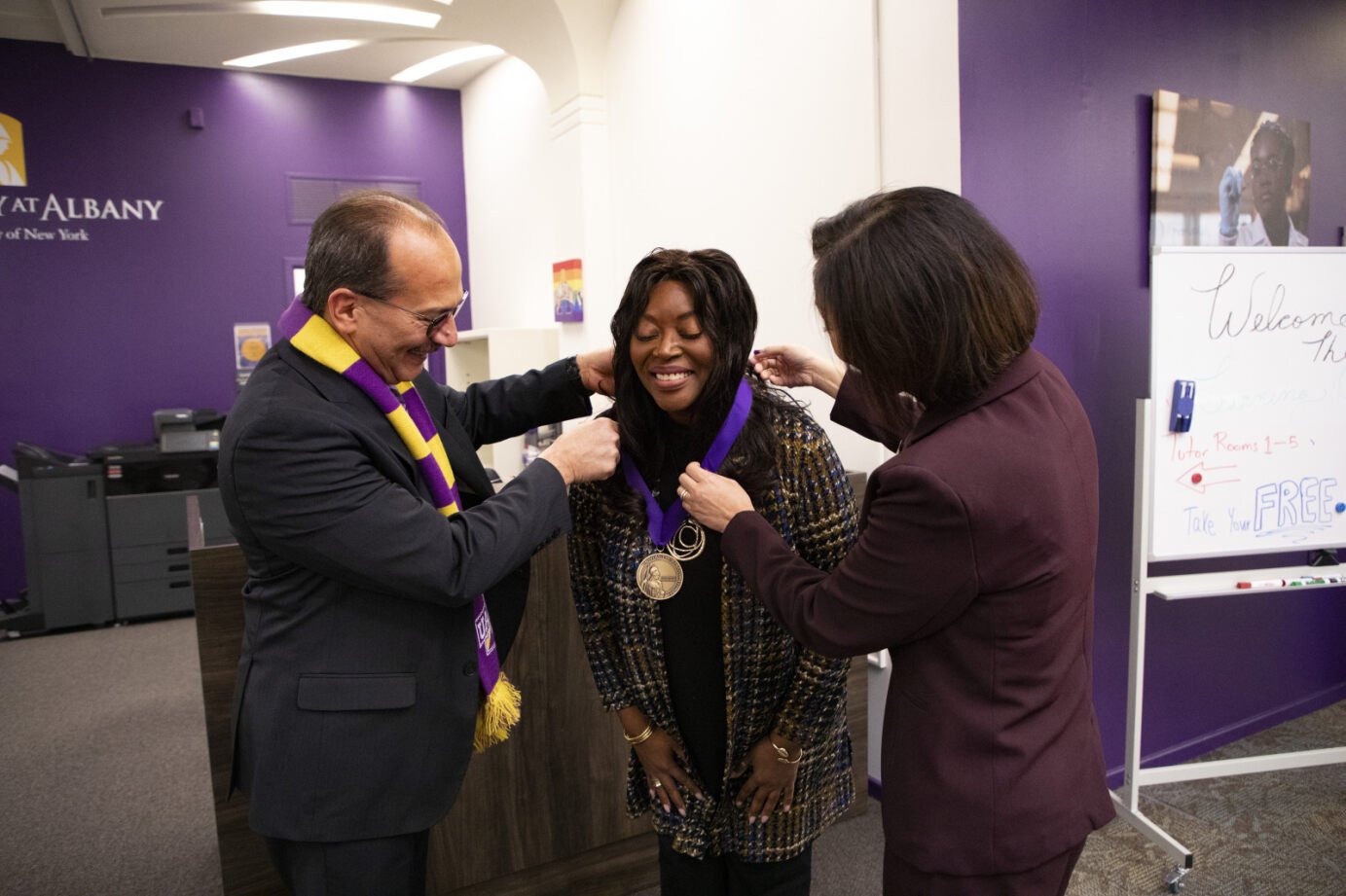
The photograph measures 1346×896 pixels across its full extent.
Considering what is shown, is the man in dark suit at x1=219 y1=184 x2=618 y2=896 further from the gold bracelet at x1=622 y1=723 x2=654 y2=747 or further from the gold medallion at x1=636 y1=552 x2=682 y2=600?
the gold bracelet at x1=622 y1=723 x2=654 y2=747

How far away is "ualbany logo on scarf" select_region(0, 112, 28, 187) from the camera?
5547 mm

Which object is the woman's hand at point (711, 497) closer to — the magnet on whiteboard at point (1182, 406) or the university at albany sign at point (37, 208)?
the magnet on whiteboard at point (1182, 406)

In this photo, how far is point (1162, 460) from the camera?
2516 mm

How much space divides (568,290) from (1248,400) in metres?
3.13

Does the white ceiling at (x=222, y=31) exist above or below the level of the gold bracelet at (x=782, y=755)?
above

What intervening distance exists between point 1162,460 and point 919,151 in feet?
3.72

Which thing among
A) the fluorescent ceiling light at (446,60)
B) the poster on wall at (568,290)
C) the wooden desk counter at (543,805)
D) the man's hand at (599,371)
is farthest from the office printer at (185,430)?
the man's hand at (599,371)

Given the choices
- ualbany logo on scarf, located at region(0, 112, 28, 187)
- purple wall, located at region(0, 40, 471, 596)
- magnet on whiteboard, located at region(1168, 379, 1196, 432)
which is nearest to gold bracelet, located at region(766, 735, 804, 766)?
magnet on whiteboard, located at region(1168, 379, 1196, 432)

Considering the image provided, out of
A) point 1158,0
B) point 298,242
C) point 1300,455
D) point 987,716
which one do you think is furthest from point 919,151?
point 298,242

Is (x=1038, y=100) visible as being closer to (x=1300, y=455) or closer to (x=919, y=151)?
(x=919, y=151)

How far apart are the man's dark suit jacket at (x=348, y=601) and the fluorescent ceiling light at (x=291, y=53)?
5040 millimetres

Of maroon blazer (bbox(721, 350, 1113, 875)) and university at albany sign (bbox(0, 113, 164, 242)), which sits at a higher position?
university at albany sign (bbox(0, 113, 164, 242))

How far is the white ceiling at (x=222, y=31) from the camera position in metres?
4.62

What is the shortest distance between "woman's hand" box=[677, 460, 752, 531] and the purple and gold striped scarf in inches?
15.2
